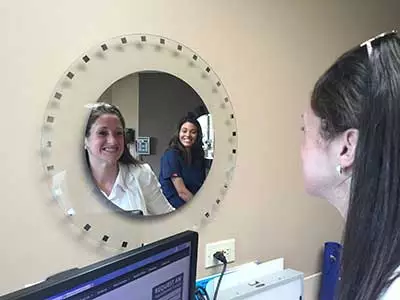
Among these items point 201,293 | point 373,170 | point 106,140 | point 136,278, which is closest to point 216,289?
point 201,293

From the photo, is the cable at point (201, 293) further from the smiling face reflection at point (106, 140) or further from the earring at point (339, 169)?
the earring at point (339, 169)

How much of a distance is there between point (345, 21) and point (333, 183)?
148 cm

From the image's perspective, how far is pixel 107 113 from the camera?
4.38 feet

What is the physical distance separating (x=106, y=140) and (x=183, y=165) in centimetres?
33

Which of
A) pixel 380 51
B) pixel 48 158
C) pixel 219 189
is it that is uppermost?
pixel 380 51

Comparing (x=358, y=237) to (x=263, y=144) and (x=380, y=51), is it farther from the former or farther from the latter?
(x=263, y=144)

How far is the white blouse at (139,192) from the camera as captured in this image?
1.39 metres

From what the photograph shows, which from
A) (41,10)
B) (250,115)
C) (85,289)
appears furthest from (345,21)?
(85,289)

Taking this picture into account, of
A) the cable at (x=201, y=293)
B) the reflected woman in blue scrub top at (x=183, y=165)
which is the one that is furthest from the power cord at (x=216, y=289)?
the reflected woman in blue scrub top at (x=183, y=165)

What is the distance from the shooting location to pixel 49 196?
124 centimetres

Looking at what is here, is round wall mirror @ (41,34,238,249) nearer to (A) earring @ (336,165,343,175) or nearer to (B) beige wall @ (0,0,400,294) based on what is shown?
(B) beige wall @ (0,0,400,294)

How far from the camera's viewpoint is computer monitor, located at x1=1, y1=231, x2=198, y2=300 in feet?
2.14

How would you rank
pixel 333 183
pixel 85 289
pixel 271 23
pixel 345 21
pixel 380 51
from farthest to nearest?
pixel 345 21 < pixel 271 23 < pixel 333 183 < pixel 380 51 < pixel 85 289

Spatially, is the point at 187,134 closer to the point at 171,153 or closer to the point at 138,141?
the point at 171,153
